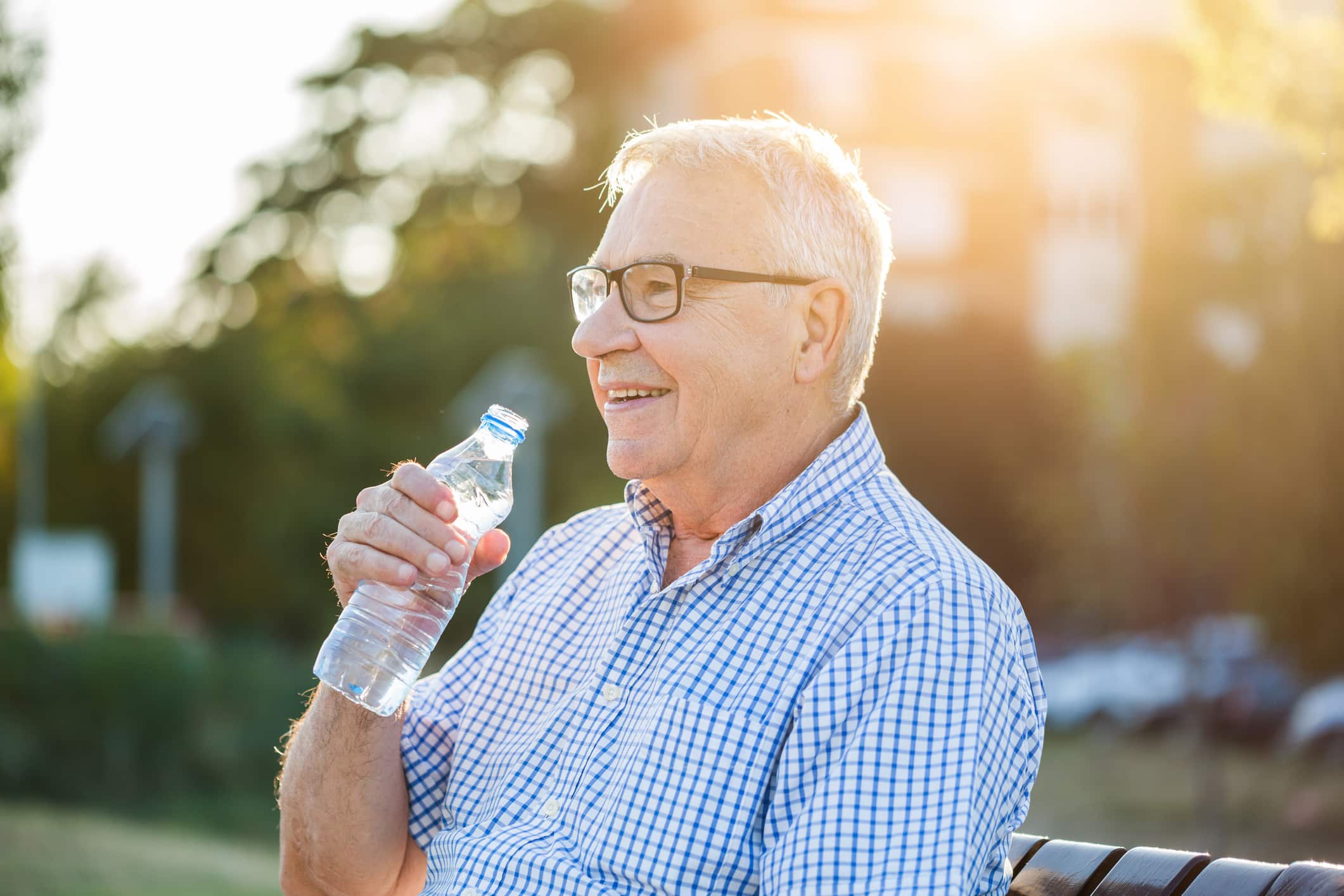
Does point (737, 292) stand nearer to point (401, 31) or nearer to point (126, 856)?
point (126, 856)

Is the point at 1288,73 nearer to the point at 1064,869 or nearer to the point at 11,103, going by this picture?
the point at 1064,869

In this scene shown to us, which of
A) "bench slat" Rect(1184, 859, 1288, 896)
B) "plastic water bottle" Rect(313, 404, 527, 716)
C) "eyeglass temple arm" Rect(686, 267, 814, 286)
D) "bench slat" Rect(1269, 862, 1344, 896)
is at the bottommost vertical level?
"bench slat" Rect(1184, 859, 1288, 896)

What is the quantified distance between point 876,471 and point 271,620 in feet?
68.8

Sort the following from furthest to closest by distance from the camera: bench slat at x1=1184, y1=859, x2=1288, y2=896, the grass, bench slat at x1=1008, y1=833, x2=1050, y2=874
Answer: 1. the grass
2. bench slat at x1=1008, y1=833, x2=1050, y2=874
3. bench slat at x1=1184, y1=859, x2=1288, y2=896

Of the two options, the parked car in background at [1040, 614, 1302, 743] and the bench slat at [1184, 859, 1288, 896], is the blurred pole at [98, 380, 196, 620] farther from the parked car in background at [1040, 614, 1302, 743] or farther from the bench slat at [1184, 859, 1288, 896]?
the bench slat at [1184, 859, 1288, 896]

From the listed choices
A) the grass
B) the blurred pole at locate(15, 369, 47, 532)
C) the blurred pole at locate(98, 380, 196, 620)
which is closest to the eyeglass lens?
the grass

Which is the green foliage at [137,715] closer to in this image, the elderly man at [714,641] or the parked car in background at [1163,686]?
the elderly man at [714,641]

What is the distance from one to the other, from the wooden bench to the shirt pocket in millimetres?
500

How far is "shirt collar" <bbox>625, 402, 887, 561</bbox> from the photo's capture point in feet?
7.94

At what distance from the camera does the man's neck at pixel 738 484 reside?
102 inches

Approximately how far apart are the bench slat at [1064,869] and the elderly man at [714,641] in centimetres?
12

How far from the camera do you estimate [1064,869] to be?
2273mm

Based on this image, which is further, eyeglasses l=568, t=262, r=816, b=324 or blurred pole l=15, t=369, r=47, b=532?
blurred pole l=15, t=369, r=47, b=532

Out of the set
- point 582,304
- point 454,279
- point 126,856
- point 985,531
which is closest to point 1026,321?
point 985,531
